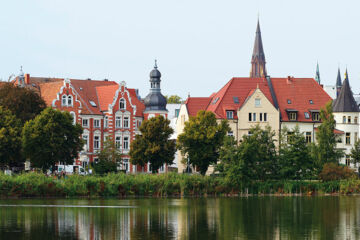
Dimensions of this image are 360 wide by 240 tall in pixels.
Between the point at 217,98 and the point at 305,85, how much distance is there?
1414 centimetres

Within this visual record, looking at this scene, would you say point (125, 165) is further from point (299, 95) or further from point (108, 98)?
point (299, 95)

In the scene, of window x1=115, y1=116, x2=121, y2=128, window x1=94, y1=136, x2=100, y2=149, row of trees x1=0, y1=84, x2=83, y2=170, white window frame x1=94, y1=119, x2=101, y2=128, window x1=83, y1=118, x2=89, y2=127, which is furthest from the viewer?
window x1=115, y1=116, x2=121, y2=128

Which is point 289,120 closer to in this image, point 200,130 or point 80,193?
point 200,130

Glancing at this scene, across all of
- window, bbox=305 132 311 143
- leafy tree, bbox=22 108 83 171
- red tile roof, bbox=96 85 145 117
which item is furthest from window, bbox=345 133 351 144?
leafy tree, bbox=22 108 83 171

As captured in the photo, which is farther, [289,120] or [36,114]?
[289,120]

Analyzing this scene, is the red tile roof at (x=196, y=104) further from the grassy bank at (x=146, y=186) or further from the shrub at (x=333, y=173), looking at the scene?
the grassy bank at (x=146, y=186)

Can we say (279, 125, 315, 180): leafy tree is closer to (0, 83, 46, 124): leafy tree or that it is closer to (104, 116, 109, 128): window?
(0, 83, 46, 124): leafy tree

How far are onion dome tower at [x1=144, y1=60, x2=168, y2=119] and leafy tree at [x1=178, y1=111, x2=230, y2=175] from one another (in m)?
21.9

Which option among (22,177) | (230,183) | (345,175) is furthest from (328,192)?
(22,177)

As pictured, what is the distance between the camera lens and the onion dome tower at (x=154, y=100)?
128 metres

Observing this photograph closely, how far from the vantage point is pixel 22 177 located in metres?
83.6

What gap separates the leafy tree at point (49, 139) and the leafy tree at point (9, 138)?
1.97 m

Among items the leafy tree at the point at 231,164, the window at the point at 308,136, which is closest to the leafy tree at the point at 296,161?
the leafy tree at the point at 231,164

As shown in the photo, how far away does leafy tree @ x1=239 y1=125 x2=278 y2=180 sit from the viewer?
311 feet
